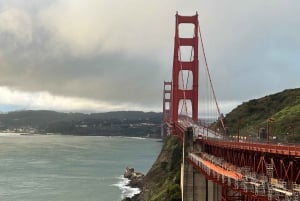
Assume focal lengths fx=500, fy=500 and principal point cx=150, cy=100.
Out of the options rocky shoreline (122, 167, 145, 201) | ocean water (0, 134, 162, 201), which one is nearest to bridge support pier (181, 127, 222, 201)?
ocean water (0, 134, 162, 201)

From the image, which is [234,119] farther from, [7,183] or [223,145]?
[223,145]

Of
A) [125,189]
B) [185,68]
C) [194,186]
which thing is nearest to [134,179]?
[125,189]

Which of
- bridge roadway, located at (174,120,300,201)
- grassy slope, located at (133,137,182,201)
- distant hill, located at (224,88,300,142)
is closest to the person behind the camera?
bridge roadway, located at (174,120,300,201)

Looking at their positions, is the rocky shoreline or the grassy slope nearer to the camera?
the grassy slope

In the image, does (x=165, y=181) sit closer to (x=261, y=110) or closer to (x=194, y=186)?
(x=194, y=186)

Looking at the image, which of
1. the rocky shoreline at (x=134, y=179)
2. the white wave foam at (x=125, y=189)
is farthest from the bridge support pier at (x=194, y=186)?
the rocky shoreline at (x=134, y=179)

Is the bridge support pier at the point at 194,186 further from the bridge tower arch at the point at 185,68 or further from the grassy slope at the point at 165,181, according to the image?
the bridge tower arch at the point at 185,68

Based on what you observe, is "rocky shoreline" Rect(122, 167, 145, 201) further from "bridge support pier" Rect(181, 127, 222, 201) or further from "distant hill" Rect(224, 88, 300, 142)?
"bridge support pier" Rect(181, 127, 222, 201)
